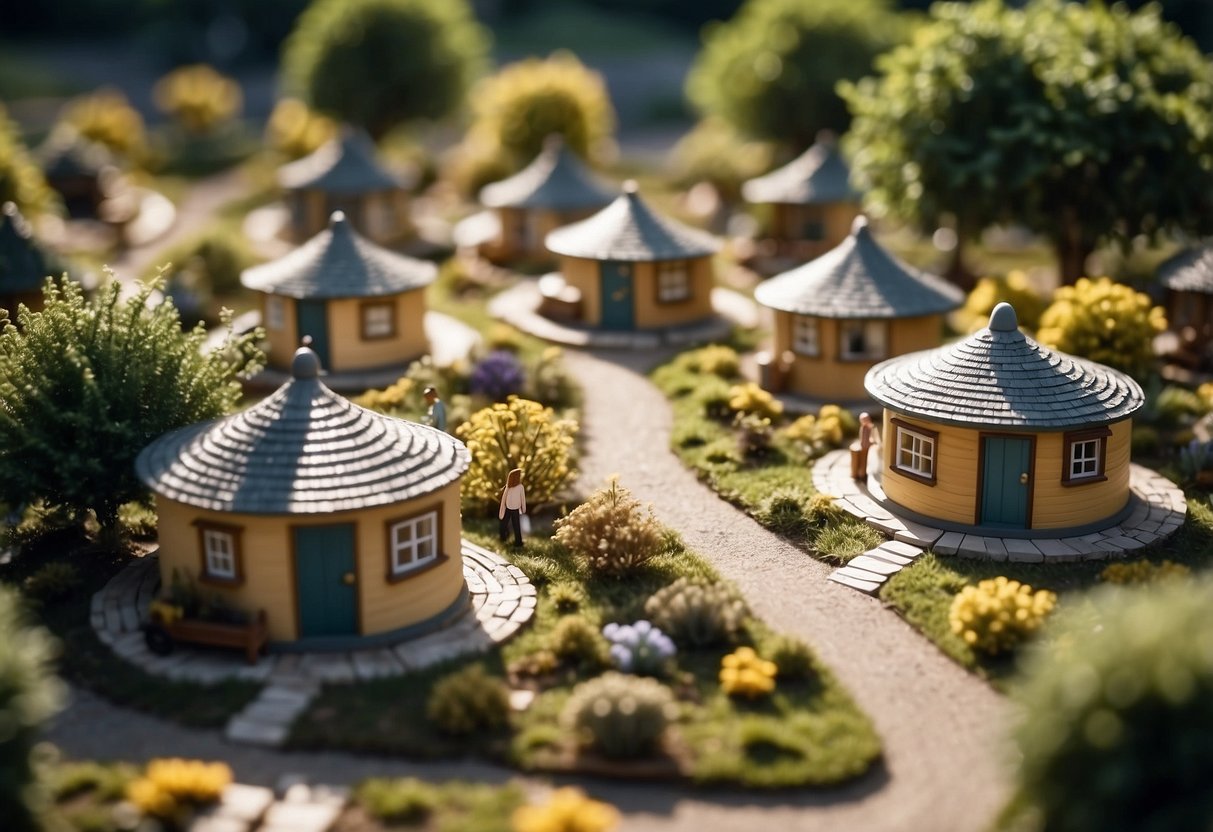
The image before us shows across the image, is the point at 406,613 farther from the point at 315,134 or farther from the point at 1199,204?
the point at 315,134

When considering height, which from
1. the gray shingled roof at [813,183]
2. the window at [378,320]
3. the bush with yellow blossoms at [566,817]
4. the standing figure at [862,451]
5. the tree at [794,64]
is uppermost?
the tree at [794,64]

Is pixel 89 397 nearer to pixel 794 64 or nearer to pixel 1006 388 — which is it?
pixel 1006 388

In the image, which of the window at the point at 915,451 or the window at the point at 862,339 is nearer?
the window at the point at 915,451

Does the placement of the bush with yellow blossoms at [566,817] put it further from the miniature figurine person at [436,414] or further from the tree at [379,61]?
the tree at [379,61]

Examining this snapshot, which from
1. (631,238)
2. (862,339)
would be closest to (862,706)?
(862,339)

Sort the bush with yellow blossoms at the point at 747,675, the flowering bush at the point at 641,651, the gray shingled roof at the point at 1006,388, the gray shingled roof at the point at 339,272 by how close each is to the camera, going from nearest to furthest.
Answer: the bush with yellow blossoms at the point at 747,675, the flowering bush at the point at 641,651, the gray shingled roof at the point at 1006,388, the gray shingled roof at the point at 339,272

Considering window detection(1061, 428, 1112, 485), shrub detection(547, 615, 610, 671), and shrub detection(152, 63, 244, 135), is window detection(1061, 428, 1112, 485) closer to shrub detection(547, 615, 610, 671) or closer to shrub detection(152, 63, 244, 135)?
shrub detection(547, 615, 610, 671)

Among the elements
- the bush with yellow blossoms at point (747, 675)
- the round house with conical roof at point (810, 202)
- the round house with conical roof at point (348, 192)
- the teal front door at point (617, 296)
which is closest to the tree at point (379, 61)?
the round house with conical roof at point (348, 192)

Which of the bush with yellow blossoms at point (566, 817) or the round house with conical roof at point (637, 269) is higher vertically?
the round house with conical roof at point (637, 269)
